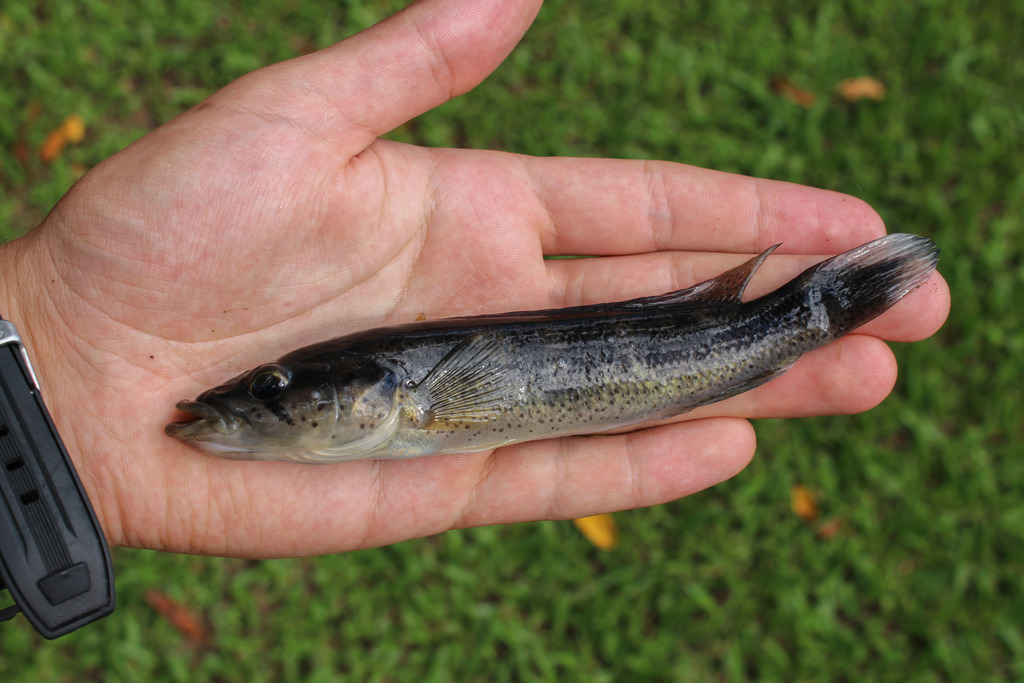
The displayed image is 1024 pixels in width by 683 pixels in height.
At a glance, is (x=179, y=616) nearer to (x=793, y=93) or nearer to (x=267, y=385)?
(x=267, y=385)

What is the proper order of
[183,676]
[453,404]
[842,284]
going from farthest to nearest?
1. [183,676]
2. [842,284]
3. [453,404]

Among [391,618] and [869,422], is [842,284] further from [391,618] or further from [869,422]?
[391,618]

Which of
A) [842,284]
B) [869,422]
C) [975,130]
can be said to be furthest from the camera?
[975,130]

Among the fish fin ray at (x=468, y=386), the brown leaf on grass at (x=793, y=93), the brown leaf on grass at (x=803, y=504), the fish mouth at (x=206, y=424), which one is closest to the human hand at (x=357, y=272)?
the fish mouth at (x=206, y=424)

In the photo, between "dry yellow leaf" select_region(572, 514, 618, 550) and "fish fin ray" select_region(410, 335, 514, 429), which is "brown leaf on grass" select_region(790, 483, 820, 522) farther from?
"fish fin ray" select_region(410, 335, 514, 429)

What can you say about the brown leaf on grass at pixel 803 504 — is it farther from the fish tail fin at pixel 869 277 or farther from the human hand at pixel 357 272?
the fish tail fin at pixel 869 277

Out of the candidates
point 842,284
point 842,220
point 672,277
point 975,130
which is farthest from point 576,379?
point 975,130

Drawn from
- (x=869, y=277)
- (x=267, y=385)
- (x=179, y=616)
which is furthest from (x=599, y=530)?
(x=179, y=616)
